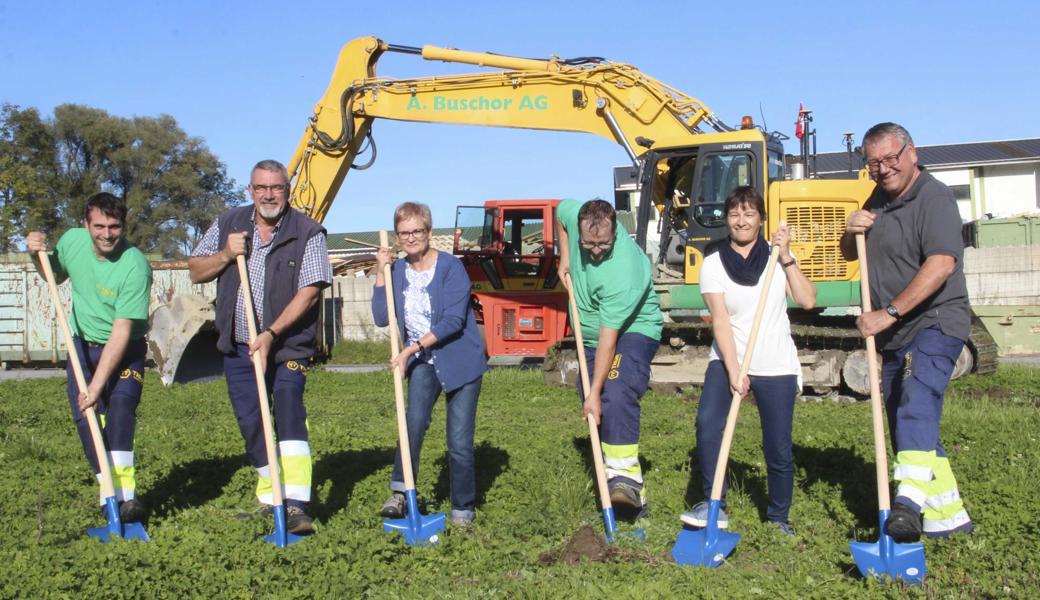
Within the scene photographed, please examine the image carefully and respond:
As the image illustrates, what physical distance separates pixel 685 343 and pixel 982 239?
18.0 m

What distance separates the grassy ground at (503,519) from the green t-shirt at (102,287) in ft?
3.61

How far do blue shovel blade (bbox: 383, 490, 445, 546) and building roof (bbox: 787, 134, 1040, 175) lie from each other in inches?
1376

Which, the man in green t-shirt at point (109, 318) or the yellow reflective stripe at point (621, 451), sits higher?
the man in green t-shirt at point (109, 318)

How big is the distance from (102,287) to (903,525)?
171 inches

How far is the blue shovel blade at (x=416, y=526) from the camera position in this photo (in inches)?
215

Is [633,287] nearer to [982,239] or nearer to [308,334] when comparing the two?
[308,334]

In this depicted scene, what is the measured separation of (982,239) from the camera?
1082 inches

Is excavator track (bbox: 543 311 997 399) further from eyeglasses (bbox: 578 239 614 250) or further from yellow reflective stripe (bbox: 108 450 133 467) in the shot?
yellow reflective stripe (bbox: 108 450 133 467)

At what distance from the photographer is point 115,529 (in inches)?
214

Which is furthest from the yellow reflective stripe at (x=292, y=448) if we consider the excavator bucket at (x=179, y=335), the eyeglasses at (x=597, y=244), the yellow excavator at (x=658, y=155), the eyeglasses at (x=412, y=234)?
the excavator bucket at (x=179, y=335)

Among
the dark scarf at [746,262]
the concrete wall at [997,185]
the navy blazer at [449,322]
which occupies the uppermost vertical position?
the concrete wall at [997,185]

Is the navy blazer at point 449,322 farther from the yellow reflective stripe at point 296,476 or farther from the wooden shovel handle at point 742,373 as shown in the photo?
the wooden shovel handle at point 742,373

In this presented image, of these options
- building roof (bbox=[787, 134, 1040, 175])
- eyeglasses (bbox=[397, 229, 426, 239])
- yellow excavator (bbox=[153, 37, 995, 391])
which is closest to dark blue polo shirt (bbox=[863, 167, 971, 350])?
eyeglasses (bbox=[397, 229, 426, 239])

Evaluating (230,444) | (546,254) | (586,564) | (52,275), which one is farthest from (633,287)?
(546,254)
